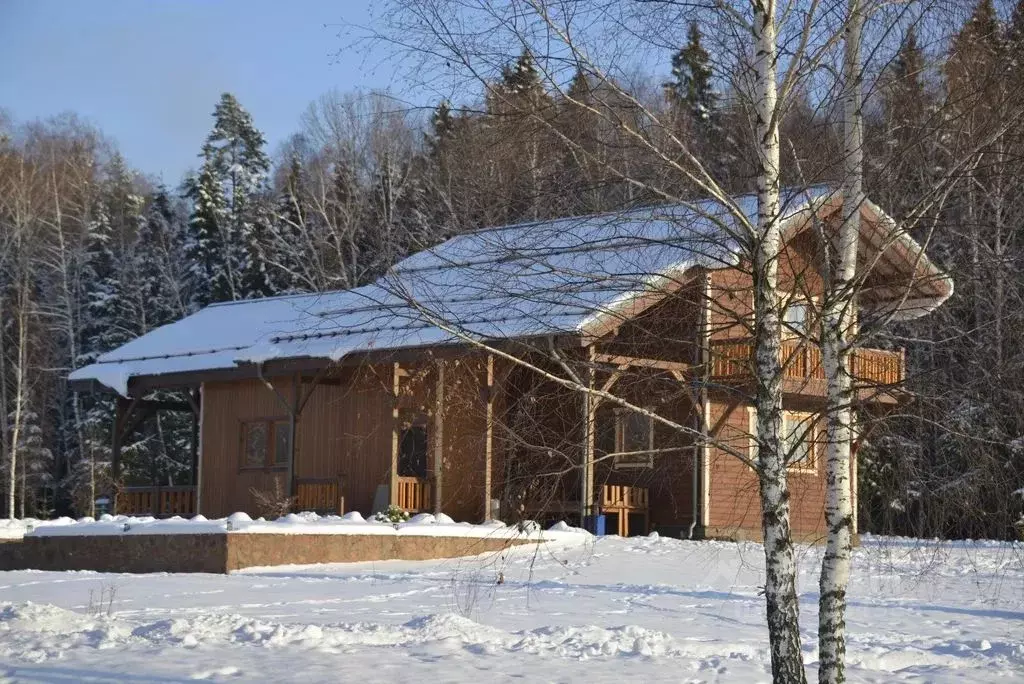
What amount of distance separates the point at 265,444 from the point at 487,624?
550 inches

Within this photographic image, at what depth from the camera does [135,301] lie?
150 feet

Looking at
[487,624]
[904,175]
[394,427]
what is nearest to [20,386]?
A: [394,427]

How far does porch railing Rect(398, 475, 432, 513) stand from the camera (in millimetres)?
22984

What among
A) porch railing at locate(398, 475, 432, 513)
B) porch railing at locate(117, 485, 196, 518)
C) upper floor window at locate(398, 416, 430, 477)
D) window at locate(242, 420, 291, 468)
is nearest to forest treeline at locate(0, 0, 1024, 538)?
porch railing at locate(398, 475, 432, 513)

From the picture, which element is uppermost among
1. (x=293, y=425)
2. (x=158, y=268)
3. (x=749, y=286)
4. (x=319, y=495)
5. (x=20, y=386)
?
(x=158, y=268)

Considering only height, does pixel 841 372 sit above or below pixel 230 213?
below

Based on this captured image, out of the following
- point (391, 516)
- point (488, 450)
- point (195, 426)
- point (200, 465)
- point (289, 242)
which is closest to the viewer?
point (488, 450)

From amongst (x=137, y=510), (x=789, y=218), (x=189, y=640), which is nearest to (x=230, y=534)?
(x=189, y=640)

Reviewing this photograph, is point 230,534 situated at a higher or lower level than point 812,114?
lower

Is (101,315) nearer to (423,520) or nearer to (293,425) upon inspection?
(293,425)

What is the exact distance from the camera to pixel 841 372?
7652 mm

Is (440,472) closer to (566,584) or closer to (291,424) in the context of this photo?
(291,424)

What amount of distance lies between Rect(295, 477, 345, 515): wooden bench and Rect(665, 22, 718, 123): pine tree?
1624cm

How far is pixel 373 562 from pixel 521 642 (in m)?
8.18
